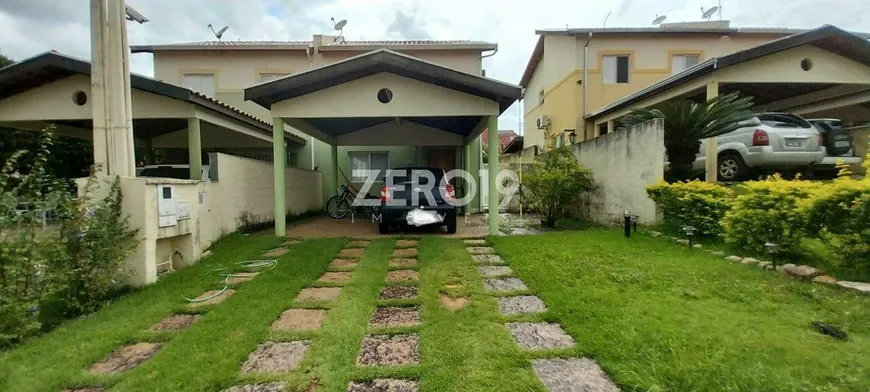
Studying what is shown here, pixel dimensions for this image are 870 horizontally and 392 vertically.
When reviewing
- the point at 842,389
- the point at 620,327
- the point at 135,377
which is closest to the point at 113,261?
the point at 135,377

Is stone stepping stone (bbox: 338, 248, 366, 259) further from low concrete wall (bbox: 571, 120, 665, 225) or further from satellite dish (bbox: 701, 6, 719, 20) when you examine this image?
satellite dish (bbox: 701, 6, 719, 20)

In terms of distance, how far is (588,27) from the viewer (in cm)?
1544

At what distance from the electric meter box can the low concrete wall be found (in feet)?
25.3

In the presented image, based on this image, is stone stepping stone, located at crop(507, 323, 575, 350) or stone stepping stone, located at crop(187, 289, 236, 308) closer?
stone stepping stone, located at crop(507, 323, 575, 350)

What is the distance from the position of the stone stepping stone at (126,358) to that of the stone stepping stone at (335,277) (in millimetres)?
1912

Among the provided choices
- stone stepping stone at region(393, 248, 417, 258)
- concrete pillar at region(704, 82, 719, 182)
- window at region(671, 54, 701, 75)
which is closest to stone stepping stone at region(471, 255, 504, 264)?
stone stepping stone at region(393, 248, 417, 258)

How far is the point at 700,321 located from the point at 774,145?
7239 millimetres

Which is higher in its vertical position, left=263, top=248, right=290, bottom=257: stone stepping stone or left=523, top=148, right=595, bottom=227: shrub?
left=523, top=148, right=595, bottom=227: shrub

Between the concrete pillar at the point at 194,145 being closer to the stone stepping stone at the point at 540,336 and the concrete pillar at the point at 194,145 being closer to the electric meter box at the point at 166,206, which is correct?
the electric meter box at the point at 166,206

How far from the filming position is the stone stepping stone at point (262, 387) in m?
2.36

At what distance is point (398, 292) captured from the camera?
428 centimetres

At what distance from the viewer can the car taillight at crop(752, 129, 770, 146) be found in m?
8.02

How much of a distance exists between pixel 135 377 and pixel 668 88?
1154 cm

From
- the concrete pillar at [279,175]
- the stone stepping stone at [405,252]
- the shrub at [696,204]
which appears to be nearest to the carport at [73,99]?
the concrete pillar at [279,175]
